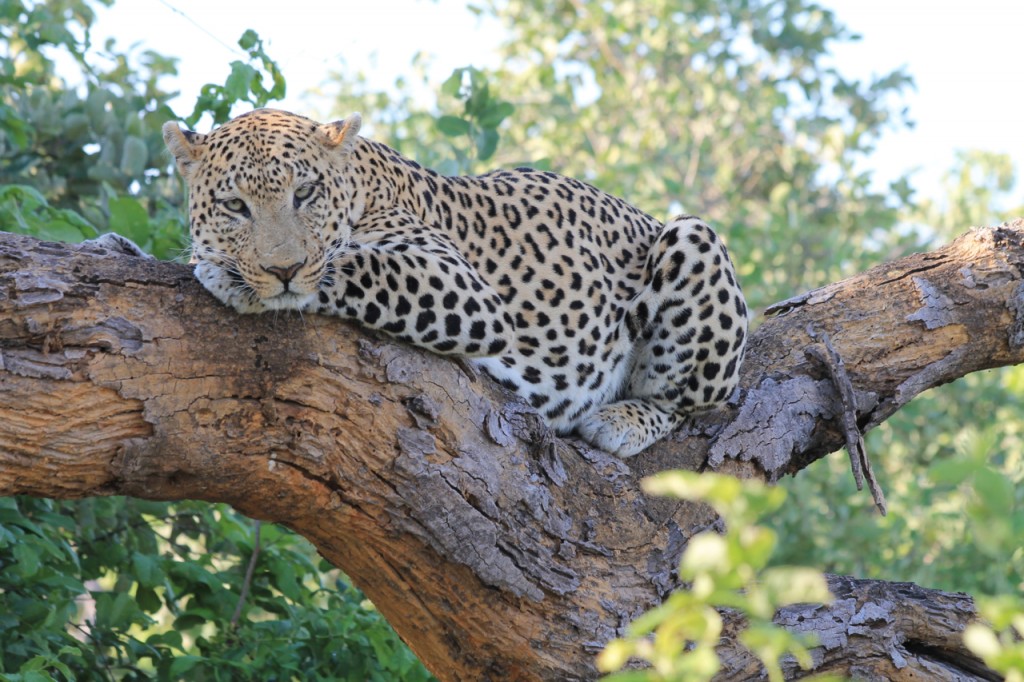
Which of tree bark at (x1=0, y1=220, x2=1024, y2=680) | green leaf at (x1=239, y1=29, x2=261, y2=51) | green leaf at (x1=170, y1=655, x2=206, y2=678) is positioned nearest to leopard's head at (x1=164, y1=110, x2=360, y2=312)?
tree bark at (x1=0, y1=220, x2=1024, y2=680)

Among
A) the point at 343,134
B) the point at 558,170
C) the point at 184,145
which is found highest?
the point at 558,170

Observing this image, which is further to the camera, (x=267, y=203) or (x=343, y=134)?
(x=343, y=134)

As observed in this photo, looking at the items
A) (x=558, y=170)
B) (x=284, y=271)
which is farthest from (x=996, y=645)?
(x=558, y=170)

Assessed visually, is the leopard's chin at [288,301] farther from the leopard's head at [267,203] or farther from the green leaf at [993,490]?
the green leaf at [993,490]

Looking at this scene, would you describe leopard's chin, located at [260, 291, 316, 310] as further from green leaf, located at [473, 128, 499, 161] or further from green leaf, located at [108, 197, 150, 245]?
green leaf, located at [473, 128, 499, 161]

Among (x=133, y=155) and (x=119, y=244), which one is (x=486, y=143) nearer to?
(x=133, y=155)

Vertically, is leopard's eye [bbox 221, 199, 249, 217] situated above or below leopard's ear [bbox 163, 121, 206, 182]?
below

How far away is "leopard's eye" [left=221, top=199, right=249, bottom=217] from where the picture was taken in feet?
18.0

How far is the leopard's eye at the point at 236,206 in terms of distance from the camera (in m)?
5.48


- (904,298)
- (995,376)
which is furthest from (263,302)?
(995,376)

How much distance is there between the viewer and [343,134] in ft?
19.5

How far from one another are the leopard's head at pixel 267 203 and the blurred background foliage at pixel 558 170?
80cm

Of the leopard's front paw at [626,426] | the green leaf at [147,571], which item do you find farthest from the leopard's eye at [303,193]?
the green leaf at [147,571]

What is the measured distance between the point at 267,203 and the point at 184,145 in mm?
630
